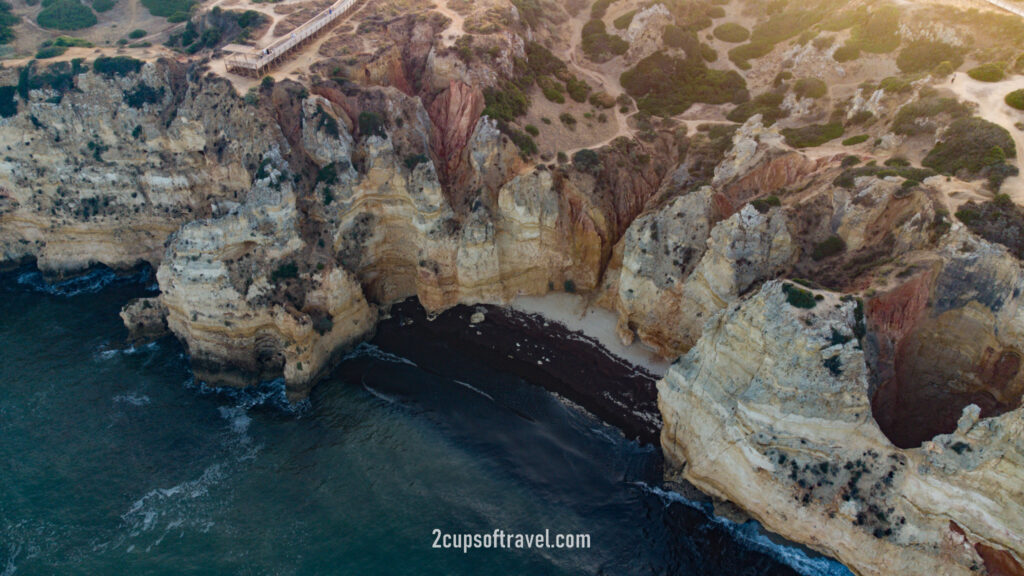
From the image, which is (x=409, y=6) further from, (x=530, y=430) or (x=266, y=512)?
(x=266, y=512)

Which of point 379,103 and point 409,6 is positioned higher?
point 409,6

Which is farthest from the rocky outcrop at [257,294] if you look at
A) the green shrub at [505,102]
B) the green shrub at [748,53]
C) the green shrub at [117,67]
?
the green shrub at [748,53]

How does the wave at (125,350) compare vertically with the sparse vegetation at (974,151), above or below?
below

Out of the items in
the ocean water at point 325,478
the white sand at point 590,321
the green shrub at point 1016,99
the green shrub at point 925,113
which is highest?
the green shrub at point 1016,99

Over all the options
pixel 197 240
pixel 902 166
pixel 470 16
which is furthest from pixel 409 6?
pixel 902 166

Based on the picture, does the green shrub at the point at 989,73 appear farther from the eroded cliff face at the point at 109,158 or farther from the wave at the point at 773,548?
the eroded cliff face at the point at 109,158
